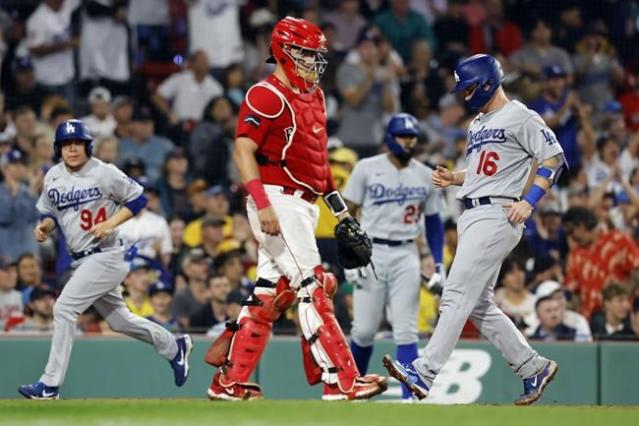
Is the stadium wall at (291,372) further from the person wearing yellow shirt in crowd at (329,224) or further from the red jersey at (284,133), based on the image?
the red jersey at (284,133)

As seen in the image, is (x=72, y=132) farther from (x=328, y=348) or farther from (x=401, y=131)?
(x=328, y=348)

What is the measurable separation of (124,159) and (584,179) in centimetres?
443

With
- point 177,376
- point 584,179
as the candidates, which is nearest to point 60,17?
point 584,179

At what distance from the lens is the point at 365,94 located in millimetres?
16359

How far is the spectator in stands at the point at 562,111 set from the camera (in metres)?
16.1

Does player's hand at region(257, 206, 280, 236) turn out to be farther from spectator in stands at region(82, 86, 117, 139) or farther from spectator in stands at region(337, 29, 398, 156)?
spectator in stands at region(337, 29, 398, 156)

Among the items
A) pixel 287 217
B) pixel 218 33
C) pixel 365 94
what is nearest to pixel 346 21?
pixel 365 94

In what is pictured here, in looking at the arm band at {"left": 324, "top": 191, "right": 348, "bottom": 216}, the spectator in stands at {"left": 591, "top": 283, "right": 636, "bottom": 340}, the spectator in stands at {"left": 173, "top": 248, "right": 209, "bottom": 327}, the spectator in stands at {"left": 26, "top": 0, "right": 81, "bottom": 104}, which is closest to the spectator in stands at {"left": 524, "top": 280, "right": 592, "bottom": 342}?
the spectator in stands at {"left": 591, "top": 283, "right": 636, "bottom": 340}

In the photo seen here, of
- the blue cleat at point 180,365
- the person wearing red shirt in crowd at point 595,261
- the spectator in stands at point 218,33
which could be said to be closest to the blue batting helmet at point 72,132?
the blue cleat at point 180,365

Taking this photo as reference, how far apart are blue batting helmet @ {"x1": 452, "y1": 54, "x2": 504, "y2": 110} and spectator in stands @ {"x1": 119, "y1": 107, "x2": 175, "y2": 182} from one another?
663cm

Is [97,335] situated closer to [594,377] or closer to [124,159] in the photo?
[124,159]

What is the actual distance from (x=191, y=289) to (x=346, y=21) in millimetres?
4833

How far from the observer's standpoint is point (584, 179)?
15.6 meters

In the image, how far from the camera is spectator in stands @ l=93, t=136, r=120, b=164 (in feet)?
49.0
